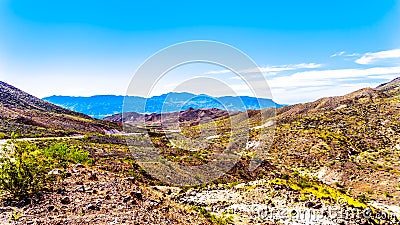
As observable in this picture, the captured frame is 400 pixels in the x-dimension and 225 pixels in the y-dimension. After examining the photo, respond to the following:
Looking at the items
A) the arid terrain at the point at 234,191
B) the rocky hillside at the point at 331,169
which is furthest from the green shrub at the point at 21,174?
the rocky hillside at the point at 331,169

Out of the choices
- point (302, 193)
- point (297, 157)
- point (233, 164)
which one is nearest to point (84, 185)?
point (302, 193)

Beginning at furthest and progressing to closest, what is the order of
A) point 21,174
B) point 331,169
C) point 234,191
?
point 331,169, point 234,191, point 21,174

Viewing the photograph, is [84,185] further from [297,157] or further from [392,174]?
[297,157]

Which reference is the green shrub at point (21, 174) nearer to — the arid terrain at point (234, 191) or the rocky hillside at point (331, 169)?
the arid terrain at point (234, 191)

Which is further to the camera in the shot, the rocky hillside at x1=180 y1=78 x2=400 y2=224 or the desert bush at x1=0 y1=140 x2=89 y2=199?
the rocky hillside at x1=180 y1=78 x2=400 y2=224

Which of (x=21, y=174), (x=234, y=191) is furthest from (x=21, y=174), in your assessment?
(x=234, y=191)

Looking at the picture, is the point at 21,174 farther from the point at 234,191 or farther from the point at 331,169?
the point at 331,169

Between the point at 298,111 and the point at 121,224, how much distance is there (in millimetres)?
95324

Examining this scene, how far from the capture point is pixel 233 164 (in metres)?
37.2

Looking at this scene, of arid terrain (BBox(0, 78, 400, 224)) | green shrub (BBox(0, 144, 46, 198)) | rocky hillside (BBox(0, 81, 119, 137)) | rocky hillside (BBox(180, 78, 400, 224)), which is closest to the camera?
arid terrain (BBox(0, 78, 400, 224))

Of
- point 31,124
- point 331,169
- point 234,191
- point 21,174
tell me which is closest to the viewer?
point 21,174

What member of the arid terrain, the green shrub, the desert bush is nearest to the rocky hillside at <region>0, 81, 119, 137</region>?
the arid terrain

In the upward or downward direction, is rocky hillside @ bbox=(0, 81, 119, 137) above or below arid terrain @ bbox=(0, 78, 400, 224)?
above

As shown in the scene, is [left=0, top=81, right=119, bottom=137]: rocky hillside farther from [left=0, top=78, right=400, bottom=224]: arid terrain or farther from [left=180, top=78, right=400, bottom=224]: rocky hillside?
[left=180, top=78, right=400, bottom=224]: rocky hillside
